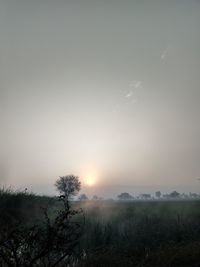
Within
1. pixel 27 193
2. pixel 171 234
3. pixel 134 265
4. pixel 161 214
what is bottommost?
pixel 134 265

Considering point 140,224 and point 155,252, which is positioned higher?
point 140,224

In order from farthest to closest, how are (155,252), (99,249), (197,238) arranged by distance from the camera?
1. (197,238)
2. (99,249)
3. (155,252)

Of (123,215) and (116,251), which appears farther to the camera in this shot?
(123,215)

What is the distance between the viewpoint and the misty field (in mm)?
18781

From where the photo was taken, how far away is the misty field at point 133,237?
1878 cm

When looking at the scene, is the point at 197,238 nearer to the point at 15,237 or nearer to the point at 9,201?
the point at 9,201

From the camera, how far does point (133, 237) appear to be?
25359 mm

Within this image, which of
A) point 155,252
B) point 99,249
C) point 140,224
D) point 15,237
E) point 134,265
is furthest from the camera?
point 140,224

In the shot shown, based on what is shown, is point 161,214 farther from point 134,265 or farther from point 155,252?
point 134,265

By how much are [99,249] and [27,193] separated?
16256 millimetres

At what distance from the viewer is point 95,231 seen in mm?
25938

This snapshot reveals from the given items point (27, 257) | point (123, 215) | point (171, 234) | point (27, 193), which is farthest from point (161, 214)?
point (27, 257)

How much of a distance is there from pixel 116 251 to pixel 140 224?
354 inches

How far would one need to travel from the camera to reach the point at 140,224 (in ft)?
98.0
